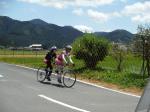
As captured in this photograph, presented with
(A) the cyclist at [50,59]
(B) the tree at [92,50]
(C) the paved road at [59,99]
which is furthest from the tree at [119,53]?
(C) the paved road at [59,99]

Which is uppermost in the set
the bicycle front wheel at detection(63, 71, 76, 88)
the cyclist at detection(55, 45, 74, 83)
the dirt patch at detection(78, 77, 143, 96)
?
the cyclist at detection(55, 45, 74, 83)

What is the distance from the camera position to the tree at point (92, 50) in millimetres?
23422

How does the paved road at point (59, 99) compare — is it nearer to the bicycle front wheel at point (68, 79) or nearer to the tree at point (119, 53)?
the bicycle front wheel at point (68, 79)

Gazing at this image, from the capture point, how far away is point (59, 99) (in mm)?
13359

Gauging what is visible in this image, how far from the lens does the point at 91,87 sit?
17.1 meters

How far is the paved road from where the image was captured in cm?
1143

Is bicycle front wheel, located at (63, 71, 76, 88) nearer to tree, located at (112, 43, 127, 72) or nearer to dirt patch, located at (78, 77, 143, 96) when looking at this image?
dirt patch, located at (78, 77, 143, 96)

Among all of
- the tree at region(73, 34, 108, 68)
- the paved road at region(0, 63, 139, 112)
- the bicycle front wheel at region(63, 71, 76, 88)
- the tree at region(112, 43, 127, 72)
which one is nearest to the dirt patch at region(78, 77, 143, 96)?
the paved road at region(0, 63, 139, 112)

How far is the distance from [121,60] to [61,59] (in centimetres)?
555

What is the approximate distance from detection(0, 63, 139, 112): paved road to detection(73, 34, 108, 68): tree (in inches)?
227

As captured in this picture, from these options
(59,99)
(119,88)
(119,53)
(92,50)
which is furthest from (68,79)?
(92,50)

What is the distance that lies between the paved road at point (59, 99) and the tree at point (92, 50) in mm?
5757

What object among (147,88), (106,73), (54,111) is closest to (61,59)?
(106,73)

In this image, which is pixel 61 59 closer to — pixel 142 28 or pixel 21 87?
pixel 21 87
